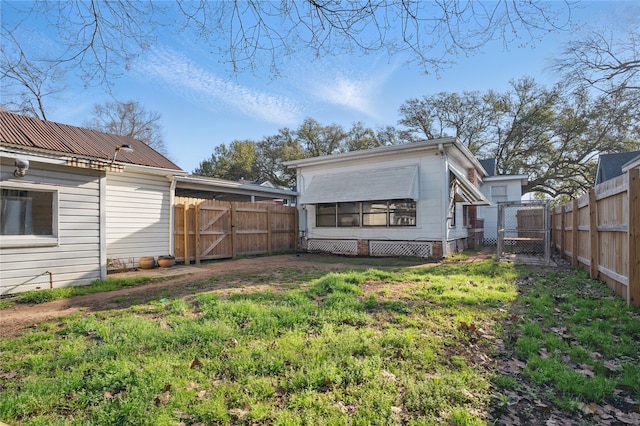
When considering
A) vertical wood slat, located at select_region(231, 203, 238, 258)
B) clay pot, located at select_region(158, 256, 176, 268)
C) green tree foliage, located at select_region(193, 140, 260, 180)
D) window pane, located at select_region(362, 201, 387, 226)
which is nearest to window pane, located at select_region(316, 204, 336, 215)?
Result: window pane, located at select_region(362, 201, 387, 226)

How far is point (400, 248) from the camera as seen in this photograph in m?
12.8

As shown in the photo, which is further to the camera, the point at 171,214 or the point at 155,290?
the point at 171,214

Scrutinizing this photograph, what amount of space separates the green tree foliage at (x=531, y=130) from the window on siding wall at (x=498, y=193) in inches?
262

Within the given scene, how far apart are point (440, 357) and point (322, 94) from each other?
143 inches

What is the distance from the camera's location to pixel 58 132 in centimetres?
1005

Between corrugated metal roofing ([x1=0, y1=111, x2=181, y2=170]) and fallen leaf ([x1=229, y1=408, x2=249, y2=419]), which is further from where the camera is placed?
corrugated metal roofing ([x1=0, y1=111, x2=181, y2=170])

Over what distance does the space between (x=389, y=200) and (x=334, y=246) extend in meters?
3.28

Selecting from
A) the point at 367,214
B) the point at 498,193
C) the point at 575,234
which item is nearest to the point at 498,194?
the point at 498,193

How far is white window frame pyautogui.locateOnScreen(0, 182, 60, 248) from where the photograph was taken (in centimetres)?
639

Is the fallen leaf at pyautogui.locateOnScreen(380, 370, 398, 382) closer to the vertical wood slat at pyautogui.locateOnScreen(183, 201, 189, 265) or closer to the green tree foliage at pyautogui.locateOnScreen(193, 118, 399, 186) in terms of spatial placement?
the vertical wood slat at pyautogui.locateOnScreen(183, 201, 189, 265)

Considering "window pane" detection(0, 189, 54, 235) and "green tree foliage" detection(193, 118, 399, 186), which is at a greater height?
"green tree foliage" detection(193, 118, 399, 186)

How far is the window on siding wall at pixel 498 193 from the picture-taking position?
19938 millimetres

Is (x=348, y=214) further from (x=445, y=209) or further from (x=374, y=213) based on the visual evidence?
(x=445, y=209)

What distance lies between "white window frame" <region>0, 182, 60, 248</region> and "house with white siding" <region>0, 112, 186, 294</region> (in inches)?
0.6
